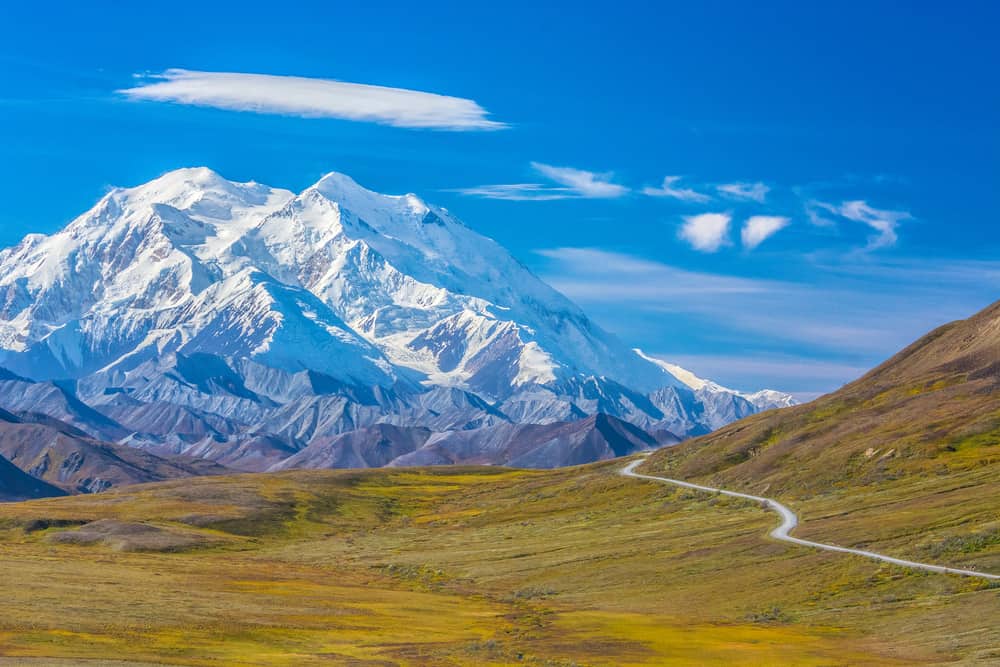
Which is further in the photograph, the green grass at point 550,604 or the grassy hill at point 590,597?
the grassy hill at point 590,597

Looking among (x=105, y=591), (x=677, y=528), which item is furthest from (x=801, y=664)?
(x=677, y=528)

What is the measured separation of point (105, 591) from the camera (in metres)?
132

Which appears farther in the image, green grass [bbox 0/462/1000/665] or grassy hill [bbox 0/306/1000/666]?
grassy hill [bbox 0/306/1000/666]

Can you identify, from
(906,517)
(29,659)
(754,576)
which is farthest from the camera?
(906,517)

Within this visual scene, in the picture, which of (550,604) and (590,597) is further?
(590,597)

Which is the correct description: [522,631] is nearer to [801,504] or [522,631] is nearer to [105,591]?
[105,591]

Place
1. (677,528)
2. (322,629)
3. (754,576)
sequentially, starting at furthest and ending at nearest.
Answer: (677,528) < (754,576) < (322,629)

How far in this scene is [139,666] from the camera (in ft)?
294

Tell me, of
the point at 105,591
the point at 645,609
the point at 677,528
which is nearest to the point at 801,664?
the point at 645,609

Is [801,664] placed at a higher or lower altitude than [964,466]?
lower

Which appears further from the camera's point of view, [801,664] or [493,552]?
[493,552]

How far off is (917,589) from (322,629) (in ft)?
172

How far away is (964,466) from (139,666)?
129m

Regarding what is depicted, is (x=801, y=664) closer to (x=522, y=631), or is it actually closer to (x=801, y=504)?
(x=522, y=631)
